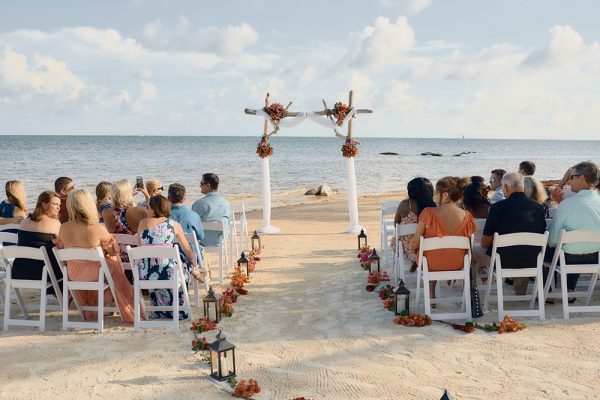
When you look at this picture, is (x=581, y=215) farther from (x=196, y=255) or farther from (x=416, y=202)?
(x=196, y=255)

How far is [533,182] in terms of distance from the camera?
259 inches

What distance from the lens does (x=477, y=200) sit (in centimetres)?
746

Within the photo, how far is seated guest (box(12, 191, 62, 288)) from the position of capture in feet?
20.3

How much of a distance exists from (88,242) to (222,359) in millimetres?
2391

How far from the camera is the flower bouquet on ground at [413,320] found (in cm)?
574

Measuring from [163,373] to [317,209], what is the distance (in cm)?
1291

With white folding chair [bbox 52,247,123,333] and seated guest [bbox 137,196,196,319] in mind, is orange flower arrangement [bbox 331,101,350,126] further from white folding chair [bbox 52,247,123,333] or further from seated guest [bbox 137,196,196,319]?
white folding chair [bbox 52,247,123,333]

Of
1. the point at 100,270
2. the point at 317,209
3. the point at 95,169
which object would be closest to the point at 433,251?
the point at 100,270

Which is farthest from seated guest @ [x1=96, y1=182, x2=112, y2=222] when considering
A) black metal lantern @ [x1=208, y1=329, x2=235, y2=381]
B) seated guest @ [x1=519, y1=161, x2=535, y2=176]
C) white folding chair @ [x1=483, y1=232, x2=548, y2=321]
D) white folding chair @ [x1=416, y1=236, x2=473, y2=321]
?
seated guest @ [x1=519, y1=161, x2=535, y2=176]

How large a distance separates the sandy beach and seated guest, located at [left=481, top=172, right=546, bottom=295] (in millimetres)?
695

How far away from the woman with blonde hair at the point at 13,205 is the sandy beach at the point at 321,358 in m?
1.90

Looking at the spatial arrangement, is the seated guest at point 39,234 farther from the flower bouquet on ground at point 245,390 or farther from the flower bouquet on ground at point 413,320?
the flower bouquet on ground at point 413,320

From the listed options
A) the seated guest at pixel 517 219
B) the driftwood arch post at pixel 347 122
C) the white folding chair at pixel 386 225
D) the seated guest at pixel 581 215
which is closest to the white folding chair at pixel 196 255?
the white folding chair at pixel 386 225

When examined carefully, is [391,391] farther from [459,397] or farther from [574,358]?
[574,358]
